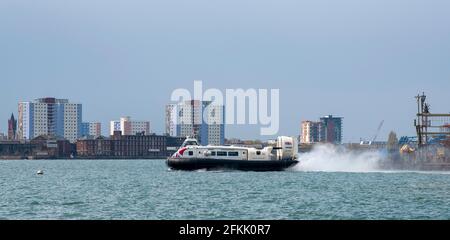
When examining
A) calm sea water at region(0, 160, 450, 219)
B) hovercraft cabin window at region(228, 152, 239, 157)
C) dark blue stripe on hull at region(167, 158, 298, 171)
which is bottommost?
calm sea water at region(0, 160, 450, 219)

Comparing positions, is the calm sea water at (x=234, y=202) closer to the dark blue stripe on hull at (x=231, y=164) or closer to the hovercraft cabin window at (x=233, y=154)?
the dark blue stripe on hull at (x=231, y=164)

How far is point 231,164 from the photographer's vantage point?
90312 mm

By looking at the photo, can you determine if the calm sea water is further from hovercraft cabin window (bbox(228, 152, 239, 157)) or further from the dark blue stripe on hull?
hovercraft cabin window (bbox(228, 152, 239, 157))

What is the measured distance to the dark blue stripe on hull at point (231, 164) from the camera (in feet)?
292

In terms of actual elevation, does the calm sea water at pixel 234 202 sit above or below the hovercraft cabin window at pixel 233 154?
below

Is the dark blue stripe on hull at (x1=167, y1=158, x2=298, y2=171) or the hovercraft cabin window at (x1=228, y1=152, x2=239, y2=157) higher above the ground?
the hovercraft cabin window at (x1=228, y1=152, x2=239, y2=157)

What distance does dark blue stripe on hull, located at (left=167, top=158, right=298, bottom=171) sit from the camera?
89.1 m

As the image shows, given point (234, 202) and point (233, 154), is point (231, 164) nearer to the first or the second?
point (233, 154)

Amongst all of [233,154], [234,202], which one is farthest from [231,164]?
[234,202]

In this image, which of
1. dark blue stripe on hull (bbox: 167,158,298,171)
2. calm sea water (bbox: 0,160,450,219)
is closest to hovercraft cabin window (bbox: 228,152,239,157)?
dark blue stripe on hull (bbox: 167,158,298,171)

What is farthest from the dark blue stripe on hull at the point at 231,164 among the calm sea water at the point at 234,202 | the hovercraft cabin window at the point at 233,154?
the calm sea water at the point at 234,202
